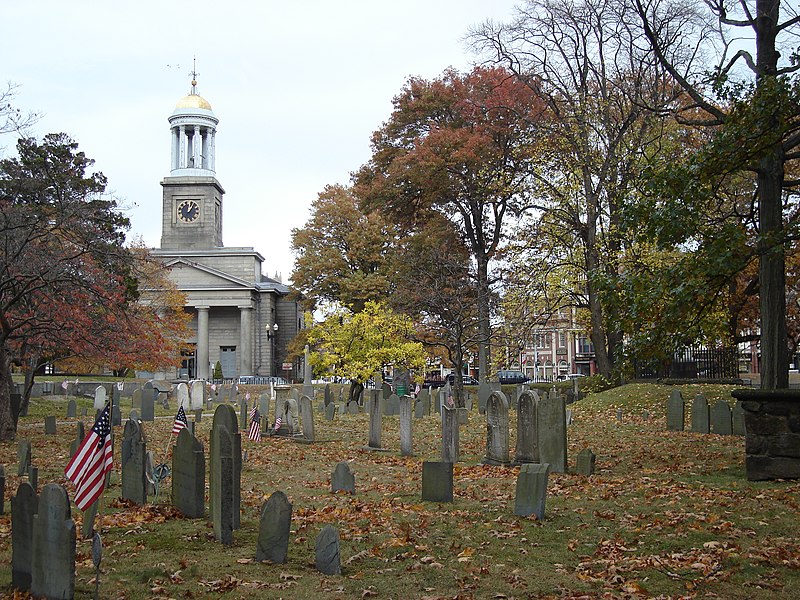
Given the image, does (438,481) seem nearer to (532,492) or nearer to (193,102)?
(532,492)

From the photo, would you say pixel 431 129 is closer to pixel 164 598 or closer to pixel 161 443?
pixel 161 443

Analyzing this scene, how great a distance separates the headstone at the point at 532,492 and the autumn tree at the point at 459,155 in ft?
70.3

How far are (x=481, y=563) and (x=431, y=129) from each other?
101 feet

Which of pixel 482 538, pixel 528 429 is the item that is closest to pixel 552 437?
pixel 528 429

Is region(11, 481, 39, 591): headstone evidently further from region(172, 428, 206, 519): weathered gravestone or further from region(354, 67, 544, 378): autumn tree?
region(354, 67, 544, 378): autumn tree

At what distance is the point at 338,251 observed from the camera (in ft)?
168

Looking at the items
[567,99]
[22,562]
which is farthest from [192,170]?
[22,562]

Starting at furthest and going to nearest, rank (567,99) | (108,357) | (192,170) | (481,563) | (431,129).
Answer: (192,170) < (431,129) < (567,99) < (108,357) < (481,563)

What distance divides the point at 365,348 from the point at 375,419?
57.5ft

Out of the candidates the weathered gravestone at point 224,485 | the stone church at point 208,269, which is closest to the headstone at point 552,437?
the weathered gravestone at point 224,485

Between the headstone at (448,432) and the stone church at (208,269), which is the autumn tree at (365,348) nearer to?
the headstone at (448,432)

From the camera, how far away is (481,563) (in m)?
7.21

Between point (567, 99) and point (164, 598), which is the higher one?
point (567, 99)

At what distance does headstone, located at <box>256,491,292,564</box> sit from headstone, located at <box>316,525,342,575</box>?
34 cm
